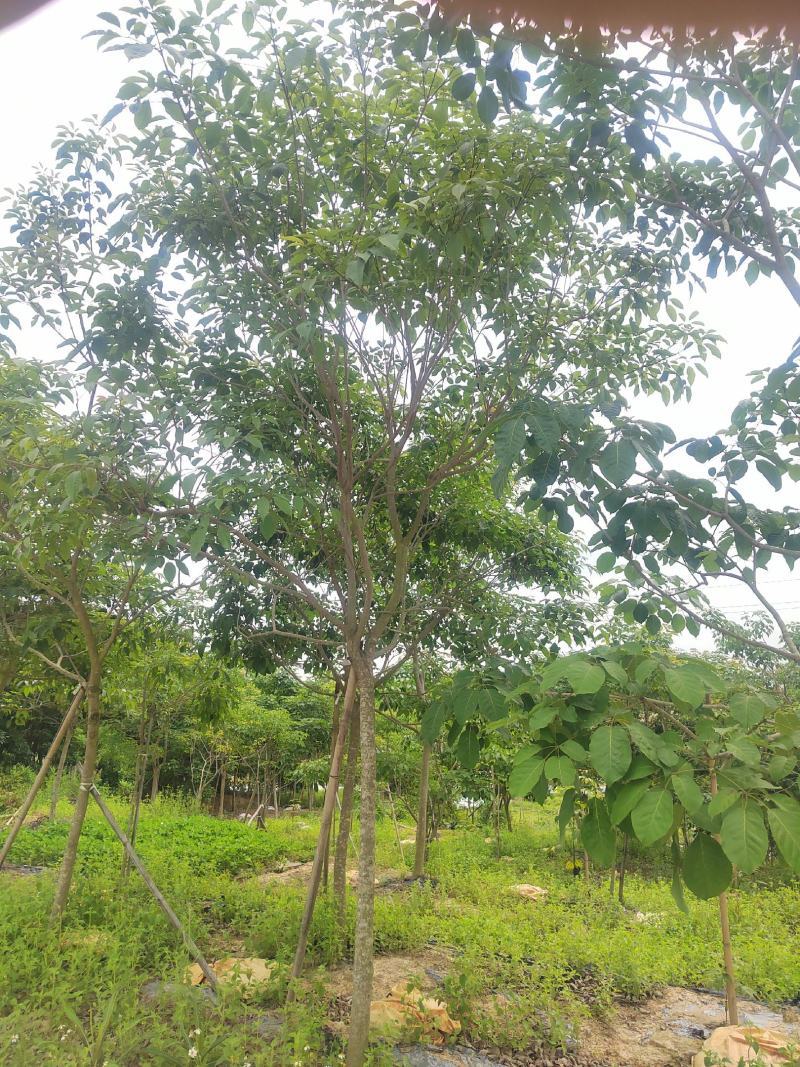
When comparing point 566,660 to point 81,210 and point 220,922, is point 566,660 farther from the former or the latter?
point 220,922

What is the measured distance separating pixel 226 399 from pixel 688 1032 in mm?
4655

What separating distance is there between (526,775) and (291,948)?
3.80 metres

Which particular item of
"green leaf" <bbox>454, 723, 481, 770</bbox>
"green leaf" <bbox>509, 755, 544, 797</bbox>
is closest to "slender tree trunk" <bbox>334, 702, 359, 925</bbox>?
"green leaf" <bbox>454, 723, 481, 770</bbox>

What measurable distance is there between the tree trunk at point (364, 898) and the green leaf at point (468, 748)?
46.0 inches

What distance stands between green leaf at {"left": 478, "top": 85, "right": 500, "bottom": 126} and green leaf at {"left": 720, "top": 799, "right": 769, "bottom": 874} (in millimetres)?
1654

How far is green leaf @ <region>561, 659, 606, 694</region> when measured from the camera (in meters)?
1.61

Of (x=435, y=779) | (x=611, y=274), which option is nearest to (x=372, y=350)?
(x=611, y=274)

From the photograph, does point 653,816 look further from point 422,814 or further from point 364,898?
point 422,814

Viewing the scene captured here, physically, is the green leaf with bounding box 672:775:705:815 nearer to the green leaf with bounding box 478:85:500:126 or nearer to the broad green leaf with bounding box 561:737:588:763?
the broad green leaf with bounding box 561:737:588:763

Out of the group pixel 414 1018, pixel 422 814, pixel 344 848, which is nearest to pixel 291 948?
pixel 344 848

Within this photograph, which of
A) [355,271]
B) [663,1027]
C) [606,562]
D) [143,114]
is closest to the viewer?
[606,562]

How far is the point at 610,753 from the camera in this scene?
5.17ft

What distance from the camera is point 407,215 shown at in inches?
108

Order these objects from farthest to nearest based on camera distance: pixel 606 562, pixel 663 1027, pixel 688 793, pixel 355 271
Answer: pixel 663 1027, pixel 355 271, pixel 606 562, pixel 688 793
